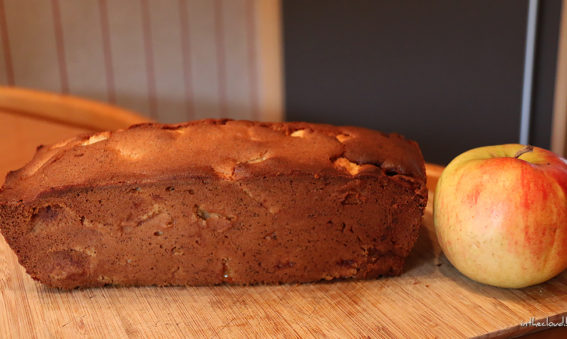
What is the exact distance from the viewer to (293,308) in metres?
0.97

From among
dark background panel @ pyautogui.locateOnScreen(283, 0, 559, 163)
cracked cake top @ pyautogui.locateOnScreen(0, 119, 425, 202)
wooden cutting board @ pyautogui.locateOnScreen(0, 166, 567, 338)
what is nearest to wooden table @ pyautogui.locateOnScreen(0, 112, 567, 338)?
wooden cutting board @ pyautogui.locateOnScreen(0, 166, 567, 338)

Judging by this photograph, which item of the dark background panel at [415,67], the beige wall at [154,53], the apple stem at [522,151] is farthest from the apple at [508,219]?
the beige wall at [154,53]

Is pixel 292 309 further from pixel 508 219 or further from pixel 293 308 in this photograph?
pixel 508 219

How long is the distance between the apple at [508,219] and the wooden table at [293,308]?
0.17 ft

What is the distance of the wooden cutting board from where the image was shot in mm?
914

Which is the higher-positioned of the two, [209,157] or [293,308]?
[209,157]

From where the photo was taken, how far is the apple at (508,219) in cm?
94

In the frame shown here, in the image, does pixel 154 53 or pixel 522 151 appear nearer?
pixel 522 151

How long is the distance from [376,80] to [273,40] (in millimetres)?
892

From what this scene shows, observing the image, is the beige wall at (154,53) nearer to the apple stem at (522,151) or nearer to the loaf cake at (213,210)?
the loaf cake at (213,210)

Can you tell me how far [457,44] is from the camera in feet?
8.43

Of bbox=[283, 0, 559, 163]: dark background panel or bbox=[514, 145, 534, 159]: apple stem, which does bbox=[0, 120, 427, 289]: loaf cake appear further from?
bbox=[283, 0, 559, 163]: dark background panel

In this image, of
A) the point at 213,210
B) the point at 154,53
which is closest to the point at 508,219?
the point at 213,210

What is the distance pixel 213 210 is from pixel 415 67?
2.03 m
